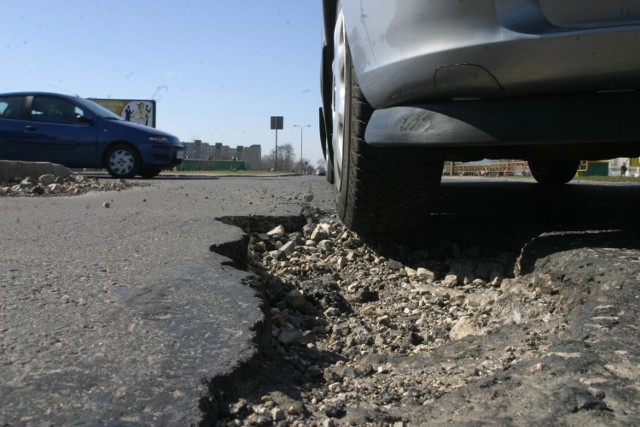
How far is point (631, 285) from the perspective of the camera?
5.98ft

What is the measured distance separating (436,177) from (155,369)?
1721 mm

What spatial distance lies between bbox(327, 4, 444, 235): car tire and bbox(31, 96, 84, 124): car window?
7699mm

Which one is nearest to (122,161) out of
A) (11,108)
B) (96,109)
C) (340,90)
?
(96,109)

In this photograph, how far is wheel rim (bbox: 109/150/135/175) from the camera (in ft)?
32.0

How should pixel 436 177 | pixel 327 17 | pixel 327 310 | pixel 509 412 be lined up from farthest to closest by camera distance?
pixel 327 17 < pixel 436 177 < pixel 327 310 < pixel 509 412

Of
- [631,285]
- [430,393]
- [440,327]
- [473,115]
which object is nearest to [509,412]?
[430,393]

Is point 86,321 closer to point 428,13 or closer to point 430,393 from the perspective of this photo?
point 430,393

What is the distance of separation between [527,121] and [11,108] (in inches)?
372

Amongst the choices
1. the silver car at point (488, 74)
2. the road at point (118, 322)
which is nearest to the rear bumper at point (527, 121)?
the silver car at point (488, 74)

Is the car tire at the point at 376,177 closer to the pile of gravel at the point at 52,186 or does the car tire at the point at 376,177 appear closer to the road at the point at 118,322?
the road at the point at 118,322

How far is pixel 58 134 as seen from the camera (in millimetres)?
9484

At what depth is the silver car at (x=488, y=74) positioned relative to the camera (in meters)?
1.92

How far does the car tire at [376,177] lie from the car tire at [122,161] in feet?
24.4

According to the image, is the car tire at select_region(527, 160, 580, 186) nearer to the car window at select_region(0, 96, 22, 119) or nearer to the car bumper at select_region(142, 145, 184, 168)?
the car bumper at select_region(142, 145, 184, 168)
